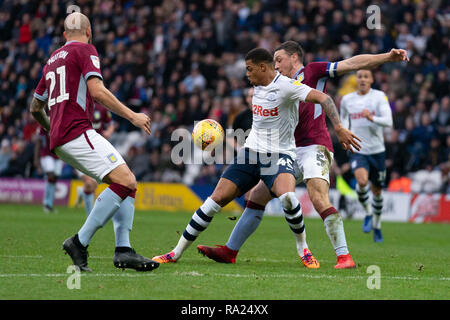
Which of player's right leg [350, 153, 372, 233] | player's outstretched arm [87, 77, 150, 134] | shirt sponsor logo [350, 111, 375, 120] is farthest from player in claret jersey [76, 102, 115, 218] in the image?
player's outstretched arm [87, 77, 150, 134]

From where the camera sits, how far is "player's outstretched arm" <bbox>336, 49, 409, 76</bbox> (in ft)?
25.5

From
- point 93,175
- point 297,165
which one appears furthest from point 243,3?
point 93,175

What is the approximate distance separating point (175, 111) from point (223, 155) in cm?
371

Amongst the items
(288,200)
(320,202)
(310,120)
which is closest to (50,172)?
(310,120)

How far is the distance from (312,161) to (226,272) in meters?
1.92

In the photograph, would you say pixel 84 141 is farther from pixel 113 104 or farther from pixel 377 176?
pixel 377 176

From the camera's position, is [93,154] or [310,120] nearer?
[93,154]

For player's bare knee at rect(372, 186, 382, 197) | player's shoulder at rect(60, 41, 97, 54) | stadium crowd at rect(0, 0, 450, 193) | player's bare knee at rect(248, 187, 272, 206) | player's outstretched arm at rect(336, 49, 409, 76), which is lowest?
player's bare knee at rect(248, 187, 272, 206)

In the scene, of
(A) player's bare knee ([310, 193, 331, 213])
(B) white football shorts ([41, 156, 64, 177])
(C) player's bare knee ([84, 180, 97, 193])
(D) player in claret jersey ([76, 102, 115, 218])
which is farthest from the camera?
(B) white football shorts ([41, 156, 64, 177])

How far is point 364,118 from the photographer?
1317 cm

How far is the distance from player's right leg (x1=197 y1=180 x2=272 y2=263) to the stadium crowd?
37.8 feet

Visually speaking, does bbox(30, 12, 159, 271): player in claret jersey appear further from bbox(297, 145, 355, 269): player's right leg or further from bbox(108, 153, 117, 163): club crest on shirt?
bbox(297, 145, 355, 269): player's right leg

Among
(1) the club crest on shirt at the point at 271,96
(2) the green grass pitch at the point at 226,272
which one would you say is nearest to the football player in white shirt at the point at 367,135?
(2) the green grass pitch at the point at 226,272

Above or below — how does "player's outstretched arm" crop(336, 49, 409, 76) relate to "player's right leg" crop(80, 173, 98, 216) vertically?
above
